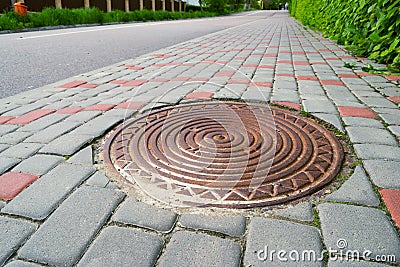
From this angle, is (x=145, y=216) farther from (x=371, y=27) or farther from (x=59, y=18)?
(x=59, y=18)

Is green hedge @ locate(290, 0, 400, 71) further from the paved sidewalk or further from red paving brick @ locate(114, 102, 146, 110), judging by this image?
red paving brick @ locate(114, 102, 146, 110)

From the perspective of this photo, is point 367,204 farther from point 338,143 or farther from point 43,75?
point 43,75

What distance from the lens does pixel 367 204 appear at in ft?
4.74

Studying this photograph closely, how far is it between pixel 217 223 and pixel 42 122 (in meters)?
1.79

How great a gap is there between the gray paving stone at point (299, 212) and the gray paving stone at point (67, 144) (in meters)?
1.29

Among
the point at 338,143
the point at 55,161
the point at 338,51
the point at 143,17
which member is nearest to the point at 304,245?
the point at 338,143

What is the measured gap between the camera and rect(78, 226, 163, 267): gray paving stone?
1.15 metres

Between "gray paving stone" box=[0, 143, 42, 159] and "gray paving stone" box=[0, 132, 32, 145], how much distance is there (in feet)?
0.29

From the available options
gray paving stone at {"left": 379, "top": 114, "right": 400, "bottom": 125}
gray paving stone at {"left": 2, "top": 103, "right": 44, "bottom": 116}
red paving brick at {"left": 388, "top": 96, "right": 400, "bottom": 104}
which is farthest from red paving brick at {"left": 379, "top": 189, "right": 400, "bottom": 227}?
gray paving stone at {"left": 2, "top": 103, "right": 44, "bottom": 116}

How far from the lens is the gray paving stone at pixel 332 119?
2303 mm

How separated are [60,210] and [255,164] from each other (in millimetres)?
977

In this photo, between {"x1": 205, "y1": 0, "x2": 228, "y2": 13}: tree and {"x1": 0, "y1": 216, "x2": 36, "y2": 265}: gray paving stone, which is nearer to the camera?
{"x1": 0, "y1": 216, "x2": 36, "y2": 265}: gray paving stone

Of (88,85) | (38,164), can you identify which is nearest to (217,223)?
(38,164)

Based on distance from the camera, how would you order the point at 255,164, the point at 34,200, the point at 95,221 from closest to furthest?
the point at 95,221 → the point at 34,200 → the point at 255,164
